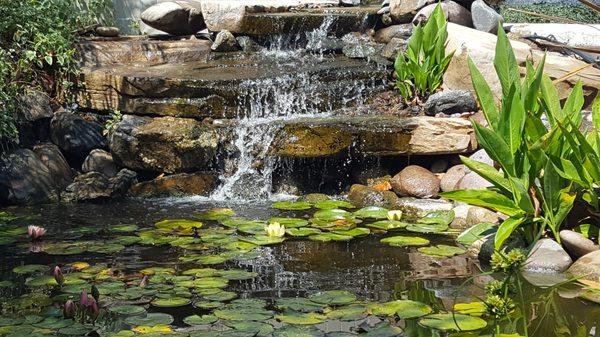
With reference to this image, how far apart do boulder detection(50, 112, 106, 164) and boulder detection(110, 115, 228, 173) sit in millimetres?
393

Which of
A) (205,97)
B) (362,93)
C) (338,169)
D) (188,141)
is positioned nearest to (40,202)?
(188,141)

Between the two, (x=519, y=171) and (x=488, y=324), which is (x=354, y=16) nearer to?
(x=519, y=171)

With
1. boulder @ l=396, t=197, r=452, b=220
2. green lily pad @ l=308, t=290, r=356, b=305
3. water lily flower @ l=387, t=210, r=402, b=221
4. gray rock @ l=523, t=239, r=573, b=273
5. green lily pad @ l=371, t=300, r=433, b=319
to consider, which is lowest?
boulder @ l=396, t=197, r=452, b=220

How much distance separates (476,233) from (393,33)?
459 cm

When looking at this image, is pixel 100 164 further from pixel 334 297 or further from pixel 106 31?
pixel 334 297

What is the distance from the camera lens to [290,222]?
19.2 feet

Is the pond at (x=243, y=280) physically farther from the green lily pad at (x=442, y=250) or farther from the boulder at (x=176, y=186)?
the boulder at (x=176, y=186)

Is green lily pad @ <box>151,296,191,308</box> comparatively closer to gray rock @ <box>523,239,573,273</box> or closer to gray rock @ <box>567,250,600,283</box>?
gray rock @ <box>523,239,573,273</box>

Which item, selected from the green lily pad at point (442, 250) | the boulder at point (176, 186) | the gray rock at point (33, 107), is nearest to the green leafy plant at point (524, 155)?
the green lily pad at point (442, 250)

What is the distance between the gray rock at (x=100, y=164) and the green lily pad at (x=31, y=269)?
2.89 meters

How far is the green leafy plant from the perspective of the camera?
4.74m

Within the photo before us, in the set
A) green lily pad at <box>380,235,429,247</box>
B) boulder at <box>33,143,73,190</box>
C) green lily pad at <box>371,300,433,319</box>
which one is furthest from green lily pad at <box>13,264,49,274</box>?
boulder at <box>33,143,73,190</box>

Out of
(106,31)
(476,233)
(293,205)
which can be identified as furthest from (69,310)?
(106,31)

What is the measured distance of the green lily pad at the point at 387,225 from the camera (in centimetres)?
577
